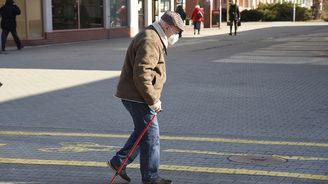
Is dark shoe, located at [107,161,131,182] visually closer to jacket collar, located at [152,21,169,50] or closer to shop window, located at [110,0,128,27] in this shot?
jacket collar, located at [152,21,169,50]

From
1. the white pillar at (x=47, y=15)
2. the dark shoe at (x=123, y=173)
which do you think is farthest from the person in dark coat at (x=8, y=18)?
the dark shoe at (x=123, y=173)

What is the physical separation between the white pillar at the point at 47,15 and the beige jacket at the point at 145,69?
19783 mm

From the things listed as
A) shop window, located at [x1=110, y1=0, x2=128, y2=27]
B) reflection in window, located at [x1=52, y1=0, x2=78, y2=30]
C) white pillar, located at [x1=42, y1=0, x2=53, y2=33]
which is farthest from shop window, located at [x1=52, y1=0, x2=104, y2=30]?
shop window, located at [x1=110, y1=0, x2=128, y2=27]

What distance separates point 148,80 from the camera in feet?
17.8

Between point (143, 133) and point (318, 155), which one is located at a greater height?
point (143, 133)

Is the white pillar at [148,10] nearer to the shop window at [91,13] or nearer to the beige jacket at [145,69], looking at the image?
the shop window at [91,13]

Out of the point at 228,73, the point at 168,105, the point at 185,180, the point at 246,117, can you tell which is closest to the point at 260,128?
the point at 246,117

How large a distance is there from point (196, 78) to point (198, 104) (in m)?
3.64

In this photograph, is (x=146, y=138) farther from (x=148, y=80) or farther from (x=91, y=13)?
(x=91, y=13)

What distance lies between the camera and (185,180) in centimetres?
619

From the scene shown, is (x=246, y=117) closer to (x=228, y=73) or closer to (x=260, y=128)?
(x=260, y=128)

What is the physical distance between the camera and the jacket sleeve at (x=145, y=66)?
5.39 meters

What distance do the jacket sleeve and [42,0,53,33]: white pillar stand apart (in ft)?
65.7

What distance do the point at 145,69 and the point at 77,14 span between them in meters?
22.3
